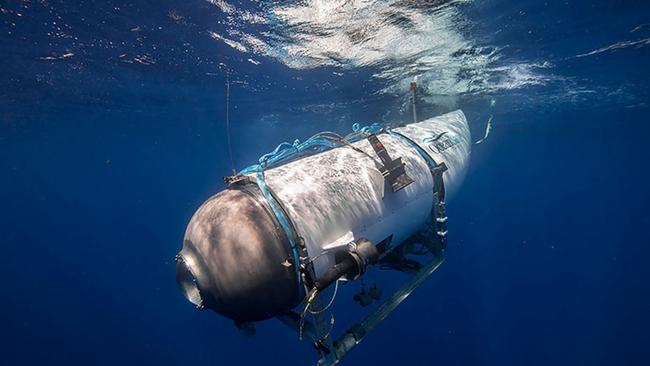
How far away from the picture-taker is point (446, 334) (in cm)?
1925

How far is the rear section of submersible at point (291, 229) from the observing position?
117 inches

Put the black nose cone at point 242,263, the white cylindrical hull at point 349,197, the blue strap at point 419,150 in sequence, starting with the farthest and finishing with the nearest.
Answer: the blue strap at point 419,150 < the white cylindrical hull at point 349,197 < the black nose cone at point 242,263

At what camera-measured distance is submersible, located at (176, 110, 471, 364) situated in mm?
2977

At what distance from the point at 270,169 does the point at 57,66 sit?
11.3 m

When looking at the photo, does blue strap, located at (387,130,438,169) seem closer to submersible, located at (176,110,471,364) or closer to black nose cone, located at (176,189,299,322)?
submersible, located at (176,110,471,364)

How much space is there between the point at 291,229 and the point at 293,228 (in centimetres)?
2

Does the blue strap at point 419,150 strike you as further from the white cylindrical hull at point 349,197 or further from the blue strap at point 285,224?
the blue strap at point 285,224

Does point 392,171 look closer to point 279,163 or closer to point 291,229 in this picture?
point 279,163

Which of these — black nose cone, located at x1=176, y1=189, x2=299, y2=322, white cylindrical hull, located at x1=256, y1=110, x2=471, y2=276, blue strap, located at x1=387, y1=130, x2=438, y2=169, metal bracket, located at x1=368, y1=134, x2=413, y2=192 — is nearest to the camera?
black nose cone, located at x1=176, y1=189, x2=299, y2=322

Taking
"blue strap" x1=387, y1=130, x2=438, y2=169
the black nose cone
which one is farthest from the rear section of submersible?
"blue strap" x1=387, y1=130, x2=438, y2=169

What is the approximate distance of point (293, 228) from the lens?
309 centimetres

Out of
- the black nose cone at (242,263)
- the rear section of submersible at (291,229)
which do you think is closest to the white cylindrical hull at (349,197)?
the rear section of submersible at (291,229)

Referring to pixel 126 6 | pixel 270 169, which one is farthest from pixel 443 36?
pixel 126 6

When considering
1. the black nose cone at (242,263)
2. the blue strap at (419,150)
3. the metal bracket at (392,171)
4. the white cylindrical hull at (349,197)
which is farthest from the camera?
the blue strap at (419,150)
